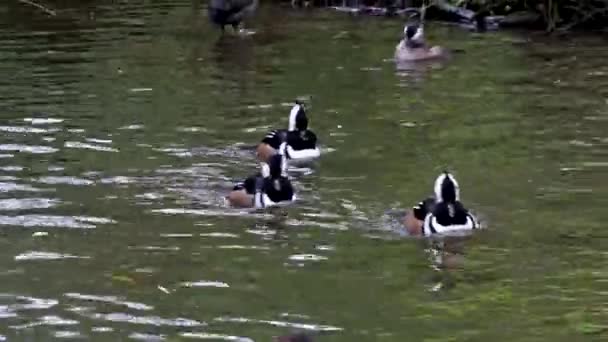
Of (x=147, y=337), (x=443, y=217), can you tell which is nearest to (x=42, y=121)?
(x=443, y=217)

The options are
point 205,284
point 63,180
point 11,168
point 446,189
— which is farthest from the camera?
Result: point 11,168

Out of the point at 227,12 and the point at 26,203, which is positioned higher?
the point at 26,203

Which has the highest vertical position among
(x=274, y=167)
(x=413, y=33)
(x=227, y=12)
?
(x=274, y=167)

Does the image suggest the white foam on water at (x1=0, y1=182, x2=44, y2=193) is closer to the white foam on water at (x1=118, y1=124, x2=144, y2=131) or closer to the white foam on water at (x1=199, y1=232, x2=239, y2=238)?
the white foam on water at (x1=199, y1=232, x2=239, y2=238)

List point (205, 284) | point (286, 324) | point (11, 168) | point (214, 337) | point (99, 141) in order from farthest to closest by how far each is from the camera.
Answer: point (99, 141)
point (11, 168)
point (205, 284)
point (286, 324)
point (214, 337)

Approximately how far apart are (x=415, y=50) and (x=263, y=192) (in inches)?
405

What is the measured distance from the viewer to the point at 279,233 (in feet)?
45.1

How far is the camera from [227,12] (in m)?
30.5

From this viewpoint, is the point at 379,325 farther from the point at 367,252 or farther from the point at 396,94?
the point at 396,94

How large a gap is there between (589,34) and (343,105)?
317 inches

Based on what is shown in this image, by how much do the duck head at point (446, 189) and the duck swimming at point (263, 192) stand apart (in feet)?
5.66

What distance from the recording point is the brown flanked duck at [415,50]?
24.4m

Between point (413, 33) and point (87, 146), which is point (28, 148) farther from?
point (413, 33)

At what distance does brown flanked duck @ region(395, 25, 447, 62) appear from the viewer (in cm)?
2441
